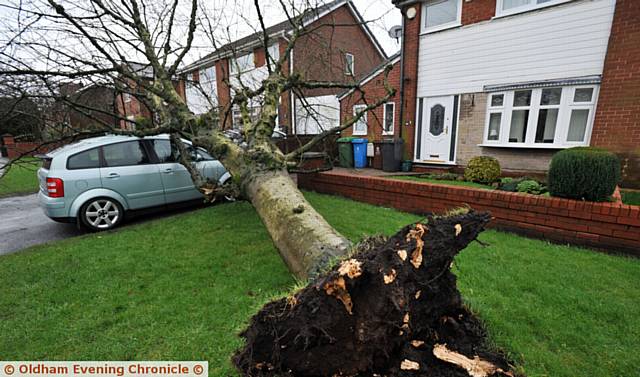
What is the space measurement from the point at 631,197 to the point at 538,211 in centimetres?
311

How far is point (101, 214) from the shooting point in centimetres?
517

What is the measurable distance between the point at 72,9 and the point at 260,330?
5625 millimetres

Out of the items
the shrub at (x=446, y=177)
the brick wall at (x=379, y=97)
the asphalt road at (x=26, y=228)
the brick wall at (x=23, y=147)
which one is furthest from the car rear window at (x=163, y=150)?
the shrub at (x=446, y=177)

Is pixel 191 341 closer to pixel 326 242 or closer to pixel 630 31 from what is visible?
pixel 326 242

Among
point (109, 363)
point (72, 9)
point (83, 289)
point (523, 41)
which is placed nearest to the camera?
point (109, 363)

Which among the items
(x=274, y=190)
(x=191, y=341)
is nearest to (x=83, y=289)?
(x=191, y=341)

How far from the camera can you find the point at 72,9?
14.1ft

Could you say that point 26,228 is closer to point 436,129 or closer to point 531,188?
point 531,188

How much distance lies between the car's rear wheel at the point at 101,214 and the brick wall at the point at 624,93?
34.3ft

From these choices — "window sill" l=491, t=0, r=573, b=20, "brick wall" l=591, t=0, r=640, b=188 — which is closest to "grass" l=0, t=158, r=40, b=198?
"window sill" l=491, t=0, r=573, b=20

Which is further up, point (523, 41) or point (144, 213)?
point (523, 41)

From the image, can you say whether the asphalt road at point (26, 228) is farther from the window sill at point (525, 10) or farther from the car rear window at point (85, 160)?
the window sill at point (525, 10)

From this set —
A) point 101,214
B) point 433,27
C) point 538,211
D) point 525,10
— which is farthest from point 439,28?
point 101,214

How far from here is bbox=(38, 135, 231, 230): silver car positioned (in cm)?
482
